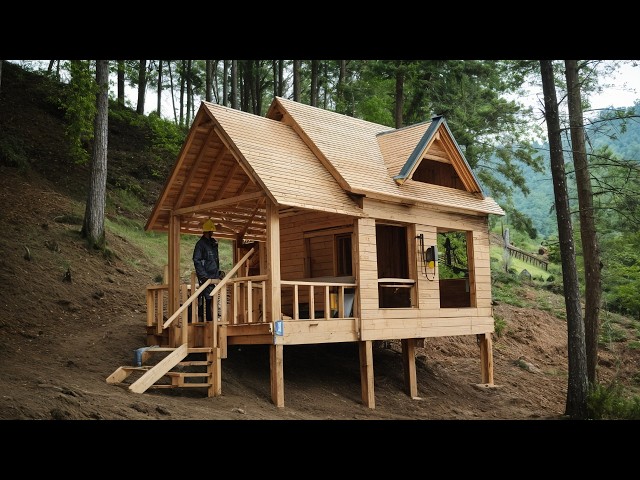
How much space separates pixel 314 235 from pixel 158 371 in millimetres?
6090

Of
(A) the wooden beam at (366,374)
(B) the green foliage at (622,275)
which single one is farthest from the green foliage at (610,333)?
(A) the wooden beam at (366,374)

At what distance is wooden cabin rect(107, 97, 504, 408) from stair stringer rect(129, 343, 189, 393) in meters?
0.02

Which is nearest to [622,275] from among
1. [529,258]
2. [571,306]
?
[529,258]

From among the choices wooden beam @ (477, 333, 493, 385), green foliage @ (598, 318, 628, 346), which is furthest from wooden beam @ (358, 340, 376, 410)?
green foliage @ (598, 318, 628, 346)

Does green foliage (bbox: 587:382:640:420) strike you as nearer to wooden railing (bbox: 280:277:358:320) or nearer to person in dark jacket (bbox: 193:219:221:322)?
wooden railing (bbox: 280:277:358:320)

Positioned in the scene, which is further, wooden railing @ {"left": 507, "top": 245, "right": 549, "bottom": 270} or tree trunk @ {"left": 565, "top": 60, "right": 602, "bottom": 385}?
wooden railing @ {"left": 507, "top": 245, "right": 549, "bottom": 270}

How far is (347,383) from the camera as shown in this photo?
15430 millimetres

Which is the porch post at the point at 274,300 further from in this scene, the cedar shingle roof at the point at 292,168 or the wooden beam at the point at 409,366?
the wooden beam at the point at 409,366

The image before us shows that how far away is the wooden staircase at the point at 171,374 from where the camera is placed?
38.1ft

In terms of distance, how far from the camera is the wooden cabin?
499 inches
